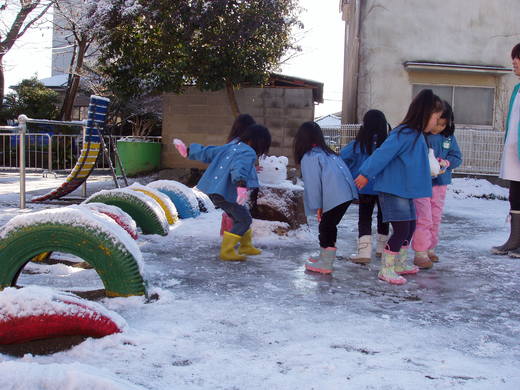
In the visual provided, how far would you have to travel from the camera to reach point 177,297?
10.3 ft

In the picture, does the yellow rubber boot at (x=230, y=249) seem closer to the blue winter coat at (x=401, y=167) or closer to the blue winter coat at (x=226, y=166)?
the blue winter coat at (x=226, y=166)

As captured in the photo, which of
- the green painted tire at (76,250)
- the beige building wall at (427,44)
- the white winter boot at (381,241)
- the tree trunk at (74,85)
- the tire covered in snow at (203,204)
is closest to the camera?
the green painted tire at (76,250)

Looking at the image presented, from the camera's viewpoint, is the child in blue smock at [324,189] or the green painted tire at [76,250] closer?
the green painted tire at [76,250]

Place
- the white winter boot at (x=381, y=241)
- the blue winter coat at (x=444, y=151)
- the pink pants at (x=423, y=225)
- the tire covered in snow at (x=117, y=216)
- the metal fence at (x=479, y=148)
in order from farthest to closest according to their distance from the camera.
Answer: the metal fence at (x=479, y=148) < the white winter boot at (x=381, y=241) < the blue winter coat at (x=444, y=151) < the tire covered in snow at (x=117, y=216) < the pink pants at (x=423, y=225)

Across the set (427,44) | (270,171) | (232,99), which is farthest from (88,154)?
(427,44)

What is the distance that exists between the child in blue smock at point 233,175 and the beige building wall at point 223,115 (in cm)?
723

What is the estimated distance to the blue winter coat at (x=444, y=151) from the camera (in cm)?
451

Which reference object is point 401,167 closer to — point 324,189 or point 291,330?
point 324,189

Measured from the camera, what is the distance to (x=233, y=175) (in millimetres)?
4277

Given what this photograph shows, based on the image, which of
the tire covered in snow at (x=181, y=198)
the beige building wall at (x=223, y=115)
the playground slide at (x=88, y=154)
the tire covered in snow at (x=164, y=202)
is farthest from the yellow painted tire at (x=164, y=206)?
the beige building wall at (x=223, y=115)

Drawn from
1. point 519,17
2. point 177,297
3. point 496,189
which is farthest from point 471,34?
point 177,297

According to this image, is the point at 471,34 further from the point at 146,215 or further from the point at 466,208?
the point at 146,215

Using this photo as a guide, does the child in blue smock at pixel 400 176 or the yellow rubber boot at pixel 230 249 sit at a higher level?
the child in blue smock at pixel 400 176

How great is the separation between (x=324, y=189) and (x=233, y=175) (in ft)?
2.45
